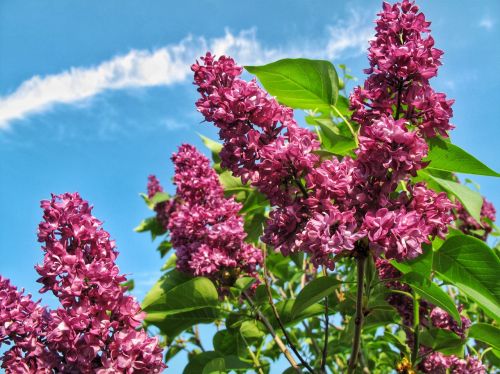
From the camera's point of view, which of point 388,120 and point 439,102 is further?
point 439,102

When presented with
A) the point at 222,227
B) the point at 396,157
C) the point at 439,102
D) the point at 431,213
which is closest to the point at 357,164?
the point at 396,157

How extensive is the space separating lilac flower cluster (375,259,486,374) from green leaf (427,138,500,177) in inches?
37.1

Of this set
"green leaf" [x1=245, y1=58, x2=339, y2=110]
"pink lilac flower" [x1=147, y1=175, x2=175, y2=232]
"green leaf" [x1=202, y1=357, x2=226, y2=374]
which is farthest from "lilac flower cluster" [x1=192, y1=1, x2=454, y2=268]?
"pink lilac flower" [x1=147, y1=175, x2=175, y2=232]

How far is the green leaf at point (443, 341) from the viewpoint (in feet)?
9.18

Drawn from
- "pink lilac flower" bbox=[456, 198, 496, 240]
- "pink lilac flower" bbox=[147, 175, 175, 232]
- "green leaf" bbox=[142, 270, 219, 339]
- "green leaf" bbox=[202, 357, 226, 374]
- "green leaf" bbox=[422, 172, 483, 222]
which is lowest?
"green leaf" bbox=[202, 357, 226, 374]

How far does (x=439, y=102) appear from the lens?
2.05 meters

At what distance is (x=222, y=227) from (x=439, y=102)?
1.59 meters

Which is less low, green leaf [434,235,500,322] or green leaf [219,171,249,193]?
green leaf [219,171,249,193]

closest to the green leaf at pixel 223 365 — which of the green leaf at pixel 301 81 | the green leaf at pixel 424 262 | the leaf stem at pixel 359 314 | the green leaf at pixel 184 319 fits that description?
the green leaf at pixel 184 319

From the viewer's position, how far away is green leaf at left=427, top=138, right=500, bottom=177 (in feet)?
7.04

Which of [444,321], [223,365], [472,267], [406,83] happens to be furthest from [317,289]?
[444,321]

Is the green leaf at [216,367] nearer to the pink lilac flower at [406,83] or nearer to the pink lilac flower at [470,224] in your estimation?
the pink lilac flower at [406,83]

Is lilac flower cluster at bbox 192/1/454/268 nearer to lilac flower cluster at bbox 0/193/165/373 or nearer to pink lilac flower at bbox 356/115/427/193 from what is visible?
pink lilac flower at bbox 356/115/427/193

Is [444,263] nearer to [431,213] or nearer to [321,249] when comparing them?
[431,213]
